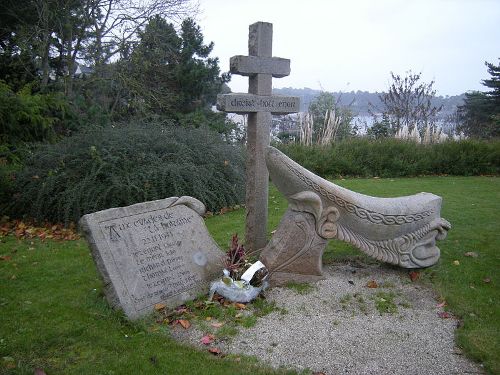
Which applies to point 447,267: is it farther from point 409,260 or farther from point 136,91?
point 136,91

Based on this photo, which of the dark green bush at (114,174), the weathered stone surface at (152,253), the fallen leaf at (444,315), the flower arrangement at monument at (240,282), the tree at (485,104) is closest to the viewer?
the weathered stone surface at (152,253)

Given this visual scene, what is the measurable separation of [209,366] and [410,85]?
20.5 m

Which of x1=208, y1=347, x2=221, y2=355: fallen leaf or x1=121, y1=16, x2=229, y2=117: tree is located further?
x1=121, y1=16, x2=229, y2=117: tree

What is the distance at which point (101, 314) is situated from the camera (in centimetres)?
384

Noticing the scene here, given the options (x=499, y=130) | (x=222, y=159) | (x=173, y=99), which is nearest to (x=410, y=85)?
(x=499, y=130)

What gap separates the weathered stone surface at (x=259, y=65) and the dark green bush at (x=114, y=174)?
8.89 feet

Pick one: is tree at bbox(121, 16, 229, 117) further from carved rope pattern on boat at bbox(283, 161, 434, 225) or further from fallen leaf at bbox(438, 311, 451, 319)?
fallen leaf at bbox(438, 311, 451, 319)

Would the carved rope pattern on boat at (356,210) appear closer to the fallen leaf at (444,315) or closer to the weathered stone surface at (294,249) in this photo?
the weathered stone surface at (294,249)

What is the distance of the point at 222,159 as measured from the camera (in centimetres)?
842

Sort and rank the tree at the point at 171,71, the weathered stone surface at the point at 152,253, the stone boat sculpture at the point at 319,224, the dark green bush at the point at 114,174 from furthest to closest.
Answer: the tree at the point at 171,71 → the dark green bush at the point at 114,174 → the stone boat sculpture at the point at 319,224 → the weathered stone surface at the point at 152,253

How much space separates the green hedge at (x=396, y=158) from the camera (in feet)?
40.7

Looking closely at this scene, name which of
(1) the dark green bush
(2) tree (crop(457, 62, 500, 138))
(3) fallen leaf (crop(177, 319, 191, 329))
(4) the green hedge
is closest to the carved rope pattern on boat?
(3) fallen leaf (crop(177, 319, 191, 329))

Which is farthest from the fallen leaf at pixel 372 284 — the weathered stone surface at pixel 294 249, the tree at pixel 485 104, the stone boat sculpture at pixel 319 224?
the tree at pixel 485 104

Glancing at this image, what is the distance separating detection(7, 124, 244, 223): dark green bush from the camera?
6840mm
